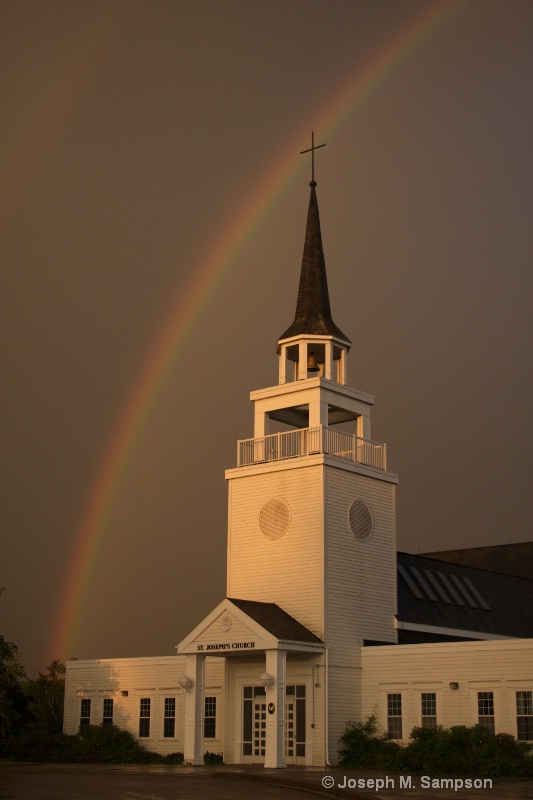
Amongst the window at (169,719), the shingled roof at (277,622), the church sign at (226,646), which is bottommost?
the window at (169,719)

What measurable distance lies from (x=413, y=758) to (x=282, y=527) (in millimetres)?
10128

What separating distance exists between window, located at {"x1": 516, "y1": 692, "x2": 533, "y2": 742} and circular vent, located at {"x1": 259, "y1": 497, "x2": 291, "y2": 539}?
Result: 35.4ft

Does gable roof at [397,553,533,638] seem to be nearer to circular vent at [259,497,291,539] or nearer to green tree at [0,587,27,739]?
circular vent at [259,497,291,539]

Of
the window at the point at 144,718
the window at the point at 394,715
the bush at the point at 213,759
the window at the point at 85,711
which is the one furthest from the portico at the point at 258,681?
the window at the point at 85,711

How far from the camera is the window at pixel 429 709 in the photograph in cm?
3569

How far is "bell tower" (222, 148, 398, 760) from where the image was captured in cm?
3838

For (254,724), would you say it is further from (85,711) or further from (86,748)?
(85,711)

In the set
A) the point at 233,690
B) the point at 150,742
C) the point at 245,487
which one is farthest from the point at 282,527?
the point at 150,742

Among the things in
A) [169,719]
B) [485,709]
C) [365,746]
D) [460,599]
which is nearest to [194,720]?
[169,719]

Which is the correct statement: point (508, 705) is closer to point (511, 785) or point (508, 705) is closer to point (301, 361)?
point (511, 785)

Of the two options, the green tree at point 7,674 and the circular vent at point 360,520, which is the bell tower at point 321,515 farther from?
the green tree at point 7,674

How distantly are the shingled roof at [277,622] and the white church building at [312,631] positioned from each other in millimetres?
81

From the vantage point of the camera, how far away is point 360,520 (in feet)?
133

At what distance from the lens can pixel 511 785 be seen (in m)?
27.1
